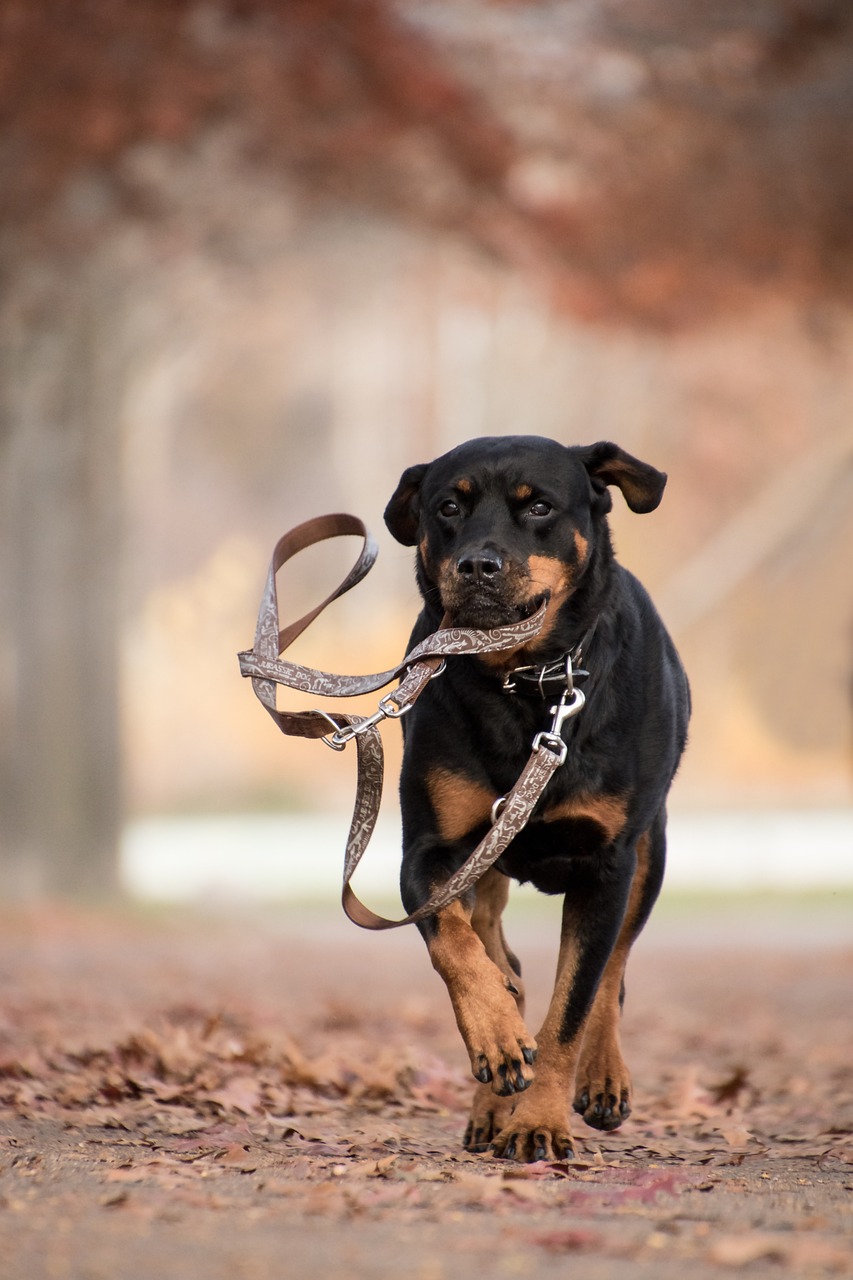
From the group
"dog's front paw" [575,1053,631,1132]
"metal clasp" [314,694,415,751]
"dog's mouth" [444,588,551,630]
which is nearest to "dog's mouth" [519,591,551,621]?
"dog's mouth" [444,588,551,630]

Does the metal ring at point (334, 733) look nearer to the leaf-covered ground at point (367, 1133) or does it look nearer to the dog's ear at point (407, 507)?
the dog's ear at point (407, 507)

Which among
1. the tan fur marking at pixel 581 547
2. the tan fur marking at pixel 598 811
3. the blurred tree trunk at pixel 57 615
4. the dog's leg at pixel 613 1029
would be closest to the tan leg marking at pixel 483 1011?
the tan fur marking at pixel 598 811

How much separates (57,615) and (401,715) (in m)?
8.30

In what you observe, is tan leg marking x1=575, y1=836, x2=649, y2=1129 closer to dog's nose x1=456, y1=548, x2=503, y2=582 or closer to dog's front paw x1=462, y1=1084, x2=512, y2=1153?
dog's front paw x1=462, y1=1084, x2=512, y2=1153

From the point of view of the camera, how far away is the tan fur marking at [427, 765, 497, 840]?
411 cm

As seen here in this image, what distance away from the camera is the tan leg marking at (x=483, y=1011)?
3.72 meters

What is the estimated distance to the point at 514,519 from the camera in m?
4.20

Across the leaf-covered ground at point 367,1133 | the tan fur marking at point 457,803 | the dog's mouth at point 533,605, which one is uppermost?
the dog's mouth at point 533,605

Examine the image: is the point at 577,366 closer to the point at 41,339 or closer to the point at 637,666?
the point at 41,339

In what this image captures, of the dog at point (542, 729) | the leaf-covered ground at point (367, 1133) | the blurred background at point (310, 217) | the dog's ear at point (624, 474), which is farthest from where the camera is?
the blurred background at point (310, 217)

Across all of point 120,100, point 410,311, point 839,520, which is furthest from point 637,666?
point 410,311

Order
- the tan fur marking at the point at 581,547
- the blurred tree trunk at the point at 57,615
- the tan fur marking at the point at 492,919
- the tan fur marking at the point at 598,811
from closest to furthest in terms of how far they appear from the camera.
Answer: the tan fur marking at the point at 598,811 → the tan fur marking at the point at 581,547 → the tan fur marking at the point at 492,919 → the blurred tree trunk at the point at 57,615

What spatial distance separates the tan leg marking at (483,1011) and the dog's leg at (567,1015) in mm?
195

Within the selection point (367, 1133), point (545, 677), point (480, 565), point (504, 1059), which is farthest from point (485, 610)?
Answer: point (367, 1133)
